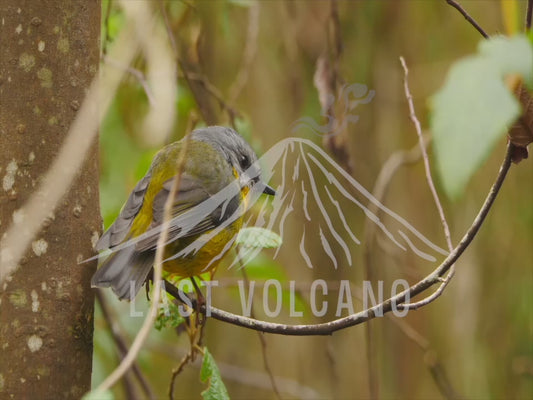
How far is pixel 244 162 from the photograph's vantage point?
2932mm

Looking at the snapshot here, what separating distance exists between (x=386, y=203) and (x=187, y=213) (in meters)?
2.73

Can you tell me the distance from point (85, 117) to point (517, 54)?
122 centimetres

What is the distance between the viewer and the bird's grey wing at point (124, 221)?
1.98 meters

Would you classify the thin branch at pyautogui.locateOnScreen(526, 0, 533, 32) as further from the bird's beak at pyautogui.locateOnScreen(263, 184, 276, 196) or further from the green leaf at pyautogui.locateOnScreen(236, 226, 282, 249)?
the bird's beak at pyautogui.locateOnScreen(263, 184, 276, 196)

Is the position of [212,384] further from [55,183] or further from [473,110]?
[473,110]

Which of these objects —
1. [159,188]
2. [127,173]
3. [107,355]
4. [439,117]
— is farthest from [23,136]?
[127,173]

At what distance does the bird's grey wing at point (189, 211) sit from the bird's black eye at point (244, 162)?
0.24m

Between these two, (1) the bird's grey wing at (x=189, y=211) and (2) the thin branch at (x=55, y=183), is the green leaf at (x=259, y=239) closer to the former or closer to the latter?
(1) the bird's grey wing at (x=189, y=211)

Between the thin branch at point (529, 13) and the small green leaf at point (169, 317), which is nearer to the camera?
the thin branch at point (529, 13)

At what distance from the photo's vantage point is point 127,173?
3977 mm

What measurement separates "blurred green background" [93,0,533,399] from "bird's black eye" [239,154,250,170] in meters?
1.13

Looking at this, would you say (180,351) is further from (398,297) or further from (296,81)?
(398,297)

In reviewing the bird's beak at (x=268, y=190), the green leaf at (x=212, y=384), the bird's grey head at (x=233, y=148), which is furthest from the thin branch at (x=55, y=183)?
the bird's beak at (x=268, y=190)

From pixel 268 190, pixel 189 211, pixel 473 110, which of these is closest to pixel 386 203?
pixel 268 190
